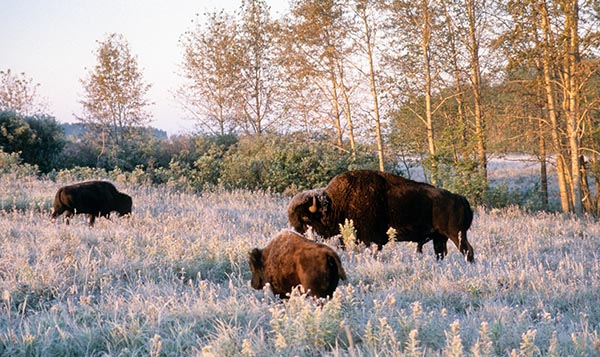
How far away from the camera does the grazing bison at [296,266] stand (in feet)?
14.8

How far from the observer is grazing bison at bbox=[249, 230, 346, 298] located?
4523 millimetres

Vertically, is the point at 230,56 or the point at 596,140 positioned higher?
the point at 230,56

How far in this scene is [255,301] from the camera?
4.98 meters

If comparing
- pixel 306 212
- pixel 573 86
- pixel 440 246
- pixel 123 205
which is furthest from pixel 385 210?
pixel 573 86

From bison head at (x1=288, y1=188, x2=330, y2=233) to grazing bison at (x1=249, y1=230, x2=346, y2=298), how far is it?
89.6 inches

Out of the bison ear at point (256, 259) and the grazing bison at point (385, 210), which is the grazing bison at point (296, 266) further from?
the grazing bison at point (385, 210)

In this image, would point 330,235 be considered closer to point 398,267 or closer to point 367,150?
point 398,267

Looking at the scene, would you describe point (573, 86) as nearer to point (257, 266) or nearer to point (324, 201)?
point (324, 201)

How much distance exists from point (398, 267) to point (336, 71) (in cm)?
1758

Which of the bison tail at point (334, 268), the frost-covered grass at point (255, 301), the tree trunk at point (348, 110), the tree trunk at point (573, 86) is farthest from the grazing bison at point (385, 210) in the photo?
the tree trunk at point (348, 110)

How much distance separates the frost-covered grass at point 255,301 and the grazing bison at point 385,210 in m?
0.37

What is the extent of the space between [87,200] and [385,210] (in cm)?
535

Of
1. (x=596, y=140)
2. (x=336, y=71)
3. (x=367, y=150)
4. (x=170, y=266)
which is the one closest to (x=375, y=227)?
(x=170, y=266)

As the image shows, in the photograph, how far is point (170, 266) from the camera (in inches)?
261
